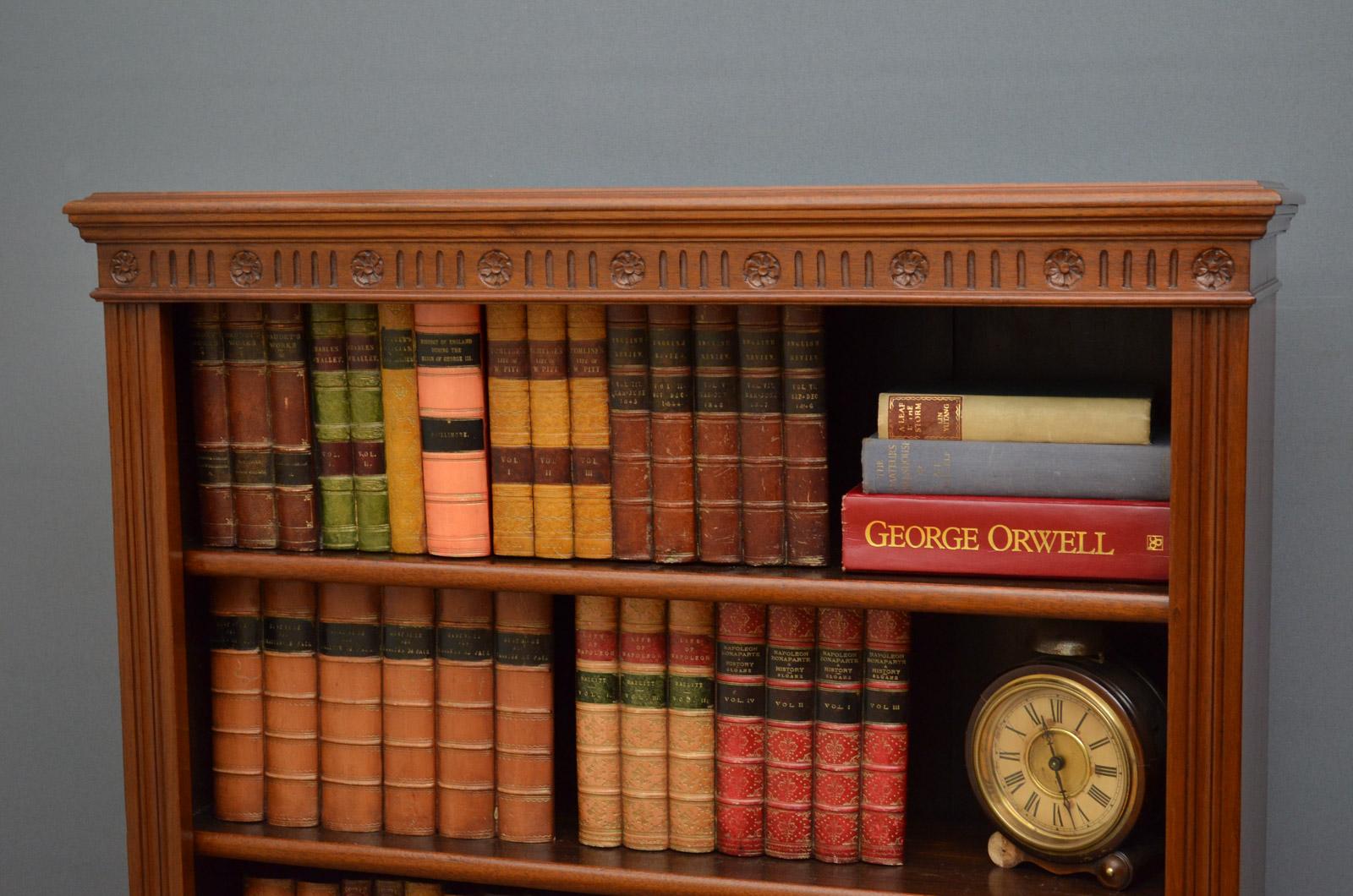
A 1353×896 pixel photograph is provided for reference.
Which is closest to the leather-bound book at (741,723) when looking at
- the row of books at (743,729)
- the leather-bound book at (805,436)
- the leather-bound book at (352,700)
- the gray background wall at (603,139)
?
the row of books at (743,729)

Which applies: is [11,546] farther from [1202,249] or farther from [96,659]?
[1202,249]

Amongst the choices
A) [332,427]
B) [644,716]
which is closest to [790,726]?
[644,716]

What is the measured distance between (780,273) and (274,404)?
642mm

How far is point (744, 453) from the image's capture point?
162 cm

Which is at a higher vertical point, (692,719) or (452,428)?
(452,428)

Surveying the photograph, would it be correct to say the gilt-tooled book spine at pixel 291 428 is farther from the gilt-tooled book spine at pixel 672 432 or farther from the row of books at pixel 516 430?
the gilt-tooled book spine at pixel 672 432

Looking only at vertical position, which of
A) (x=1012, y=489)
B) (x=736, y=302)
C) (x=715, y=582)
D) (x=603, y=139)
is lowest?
(x=715, y=582)

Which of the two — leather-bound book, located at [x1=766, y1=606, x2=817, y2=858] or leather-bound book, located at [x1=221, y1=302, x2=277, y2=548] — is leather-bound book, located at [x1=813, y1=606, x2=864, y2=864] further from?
leather-bound book, located at [x1=221, y1=302, x2=277, y2=548]

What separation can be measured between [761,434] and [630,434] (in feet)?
0.49

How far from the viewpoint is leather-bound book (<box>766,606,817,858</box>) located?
5.39 feet

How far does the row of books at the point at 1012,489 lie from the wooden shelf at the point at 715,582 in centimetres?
3

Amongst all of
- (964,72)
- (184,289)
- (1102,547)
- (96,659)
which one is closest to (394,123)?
(184,289)

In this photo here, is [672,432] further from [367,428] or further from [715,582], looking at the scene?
[367,428]

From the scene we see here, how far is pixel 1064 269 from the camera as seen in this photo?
142 cm
